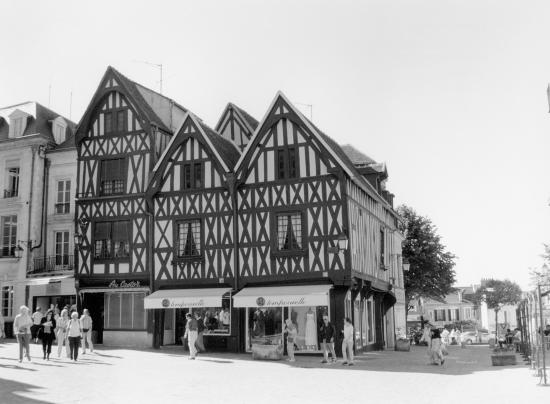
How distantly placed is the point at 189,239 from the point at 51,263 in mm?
8659

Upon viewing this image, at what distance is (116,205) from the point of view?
2652 cm

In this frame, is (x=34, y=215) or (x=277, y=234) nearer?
(x=277, y=234)

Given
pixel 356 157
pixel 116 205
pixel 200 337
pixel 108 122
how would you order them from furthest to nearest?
pixel 356 157
pixel 108 122
pixel 116 205
pixel 200 337

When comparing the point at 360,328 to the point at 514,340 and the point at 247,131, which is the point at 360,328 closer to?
the point at 514,340

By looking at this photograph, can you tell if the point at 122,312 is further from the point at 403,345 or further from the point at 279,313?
the point at 403,345

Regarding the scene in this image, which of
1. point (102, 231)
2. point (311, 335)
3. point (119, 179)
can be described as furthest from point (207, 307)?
point (119, 179)

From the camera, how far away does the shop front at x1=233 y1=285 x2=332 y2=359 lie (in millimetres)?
21188

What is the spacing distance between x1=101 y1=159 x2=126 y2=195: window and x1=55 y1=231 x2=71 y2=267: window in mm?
4478

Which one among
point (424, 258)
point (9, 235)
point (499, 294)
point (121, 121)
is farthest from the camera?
point (499, 294)

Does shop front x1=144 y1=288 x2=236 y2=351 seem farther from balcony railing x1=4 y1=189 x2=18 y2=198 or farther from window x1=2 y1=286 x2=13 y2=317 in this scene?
balcony railing x1=4 y1=189 x2=18 y2=198

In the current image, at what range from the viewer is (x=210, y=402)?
10859mm

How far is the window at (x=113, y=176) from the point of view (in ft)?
87.8

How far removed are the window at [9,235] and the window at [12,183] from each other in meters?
1.18

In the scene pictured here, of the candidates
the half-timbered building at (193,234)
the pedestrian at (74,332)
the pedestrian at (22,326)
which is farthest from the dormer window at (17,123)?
the pedestrian at (22,326)
